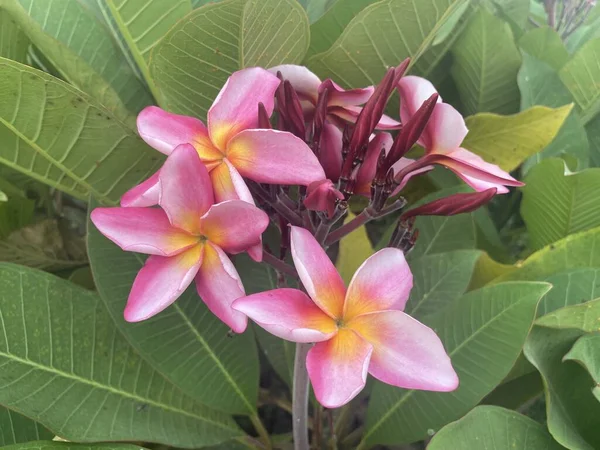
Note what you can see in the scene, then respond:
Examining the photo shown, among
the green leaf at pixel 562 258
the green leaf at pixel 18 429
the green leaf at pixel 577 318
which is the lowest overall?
the green leaf at pixel 18 429

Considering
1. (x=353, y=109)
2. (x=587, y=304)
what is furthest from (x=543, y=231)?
(x=353, y=109)

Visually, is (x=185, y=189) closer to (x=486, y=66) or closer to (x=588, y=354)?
(x=588, y=354)

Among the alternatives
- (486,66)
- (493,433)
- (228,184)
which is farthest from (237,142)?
(486,66)

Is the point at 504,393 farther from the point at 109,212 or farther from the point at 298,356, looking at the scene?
the point at 109,212

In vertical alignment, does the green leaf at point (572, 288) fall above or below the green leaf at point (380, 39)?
below

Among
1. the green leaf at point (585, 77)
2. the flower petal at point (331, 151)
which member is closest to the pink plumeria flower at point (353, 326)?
the flower petal at point (331, 151)

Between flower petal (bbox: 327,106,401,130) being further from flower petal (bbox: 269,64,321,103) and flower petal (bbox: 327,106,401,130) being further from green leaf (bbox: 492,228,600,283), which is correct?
green leaf (bbox: 492,228,600,283)

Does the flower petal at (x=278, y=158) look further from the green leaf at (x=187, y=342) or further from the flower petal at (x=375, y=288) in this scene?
the green leaf at (x=187, y=342)

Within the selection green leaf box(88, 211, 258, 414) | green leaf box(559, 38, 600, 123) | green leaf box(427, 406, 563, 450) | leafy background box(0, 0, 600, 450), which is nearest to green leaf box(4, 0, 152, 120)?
leafy background box(0, 0, 600, 450)
